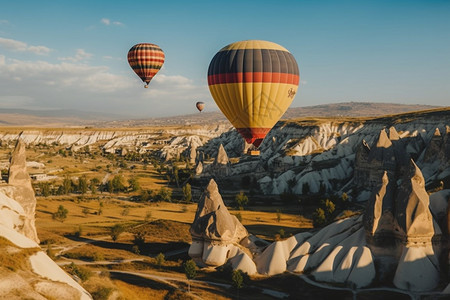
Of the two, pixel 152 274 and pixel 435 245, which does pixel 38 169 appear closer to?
pixel 152 274

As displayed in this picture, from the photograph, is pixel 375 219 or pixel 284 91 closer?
pixel 375 219

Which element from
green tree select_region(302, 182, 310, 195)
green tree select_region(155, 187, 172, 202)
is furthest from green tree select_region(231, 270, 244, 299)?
green tree select_region(302, 182, 310, 195)

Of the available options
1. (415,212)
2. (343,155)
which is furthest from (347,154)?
(415,212)

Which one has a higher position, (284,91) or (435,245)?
(284,91)

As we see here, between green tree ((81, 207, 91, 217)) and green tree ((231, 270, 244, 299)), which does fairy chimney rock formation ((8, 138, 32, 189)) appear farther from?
green tree ((231, 270, 244, 299))

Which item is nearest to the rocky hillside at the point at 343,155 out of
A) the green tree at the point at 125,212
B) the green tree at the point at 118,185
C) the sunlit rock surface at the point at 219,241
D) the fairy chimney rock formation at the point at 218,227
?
the green tree at the point at 118,185

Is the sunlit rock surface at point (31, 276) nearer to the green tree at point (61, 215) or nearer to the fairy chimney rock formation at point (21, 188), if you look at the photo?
the fairy chimney rock formation at point (21, 188)

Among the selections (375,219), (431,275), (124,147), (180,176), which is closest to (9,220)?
(375,219)
